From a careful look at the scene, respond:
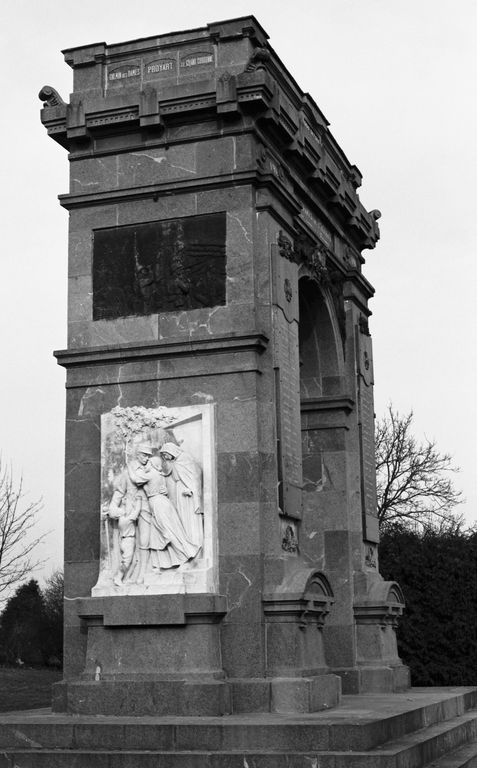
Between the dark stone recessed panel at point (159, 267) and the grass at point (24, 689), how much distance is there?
9659mm

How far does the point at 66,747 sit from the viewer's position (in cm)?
1344

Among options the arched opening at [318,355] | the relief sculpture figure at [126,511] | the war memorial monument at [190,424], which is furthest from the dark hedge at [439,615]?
the relief sculpture figure at [126,511]

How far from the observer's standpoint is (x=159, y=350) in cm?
1596

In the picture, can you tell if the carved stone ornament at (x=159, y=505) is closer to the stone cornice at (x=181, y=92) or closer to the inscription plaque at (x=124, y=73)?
the stone cornice at (x=181, y=92)

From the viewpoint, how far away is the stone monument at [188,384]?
48.6 ft

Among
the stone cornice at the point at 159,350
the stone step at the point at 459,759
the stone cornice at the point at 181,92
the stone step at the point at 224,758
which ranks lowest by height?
the stone step at the point at 459,759

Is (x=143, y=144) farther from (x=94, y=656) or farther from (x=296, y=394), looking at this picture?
(x=94, y=656)

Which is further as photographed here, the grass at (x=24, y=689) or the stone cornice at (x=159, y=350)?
the grass at (x=24, y=689)

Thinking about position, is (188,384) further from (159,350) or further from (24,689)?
(24,689)

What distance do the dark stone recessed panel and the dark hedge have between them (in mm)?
11242

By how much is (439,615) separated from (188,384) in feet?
37.3

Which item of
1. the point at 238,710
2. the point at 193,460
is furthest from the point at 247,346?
the point at 238,710

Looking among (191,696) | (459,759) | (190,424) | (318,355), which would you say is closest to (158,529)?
(190,424)

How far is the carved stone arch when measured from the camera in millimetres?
20219
